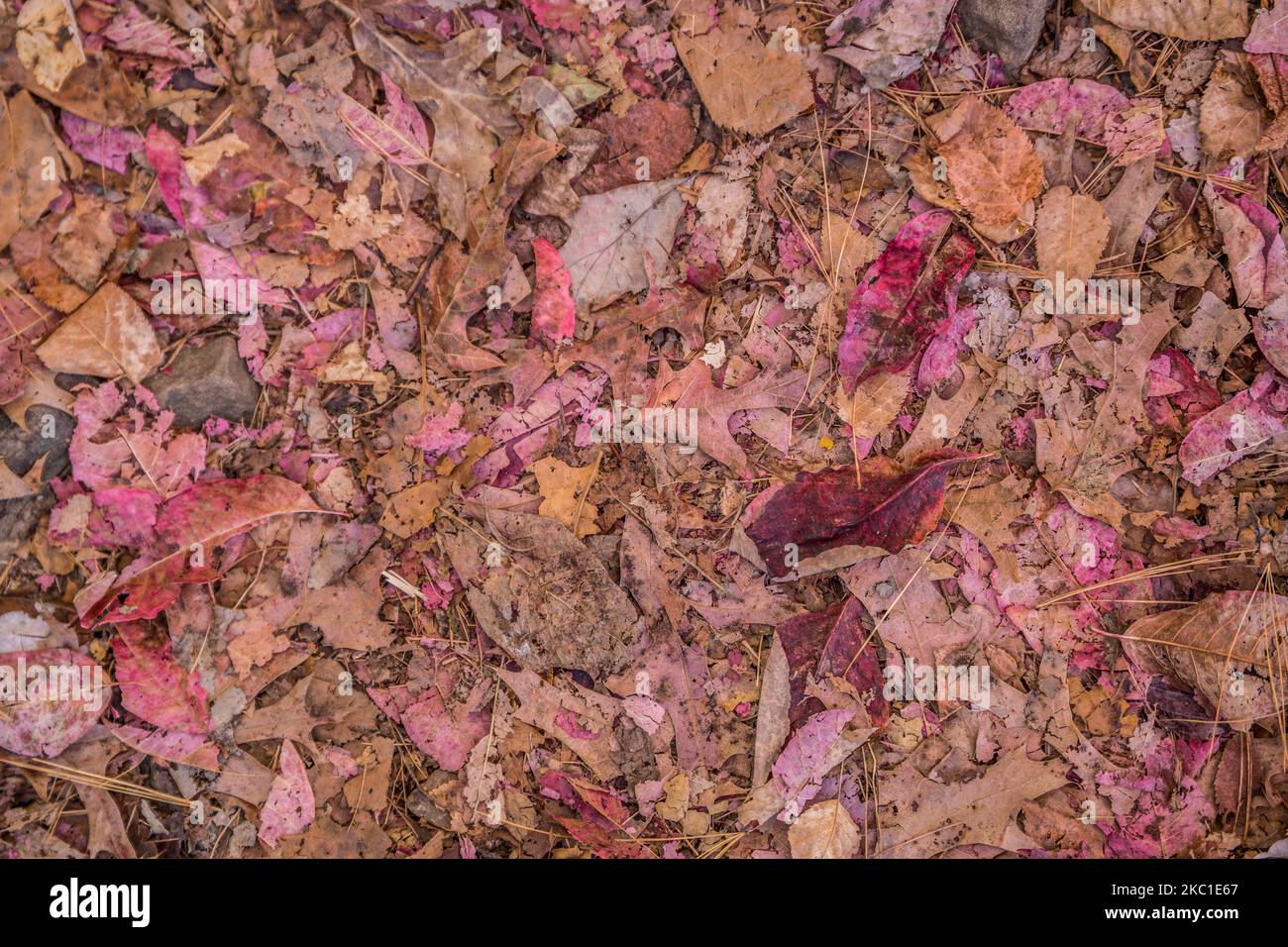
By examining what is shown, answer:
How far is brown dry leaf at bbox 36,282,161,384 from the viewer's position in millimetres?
2361

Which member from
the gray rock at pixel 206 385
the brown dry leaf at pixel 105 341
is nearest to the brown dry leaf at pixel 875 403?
the gray rock at pixel 206 385

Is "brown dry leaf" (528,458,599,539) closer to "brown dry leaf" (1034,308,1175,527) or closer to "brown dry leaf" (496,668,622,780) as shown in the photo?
"brown dry leaf" (496,668,622,780)

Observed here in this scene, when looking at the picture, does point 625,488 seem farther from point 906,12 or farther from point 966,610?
point 906,12

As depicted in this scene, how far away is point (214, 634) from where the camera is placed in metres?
2.40

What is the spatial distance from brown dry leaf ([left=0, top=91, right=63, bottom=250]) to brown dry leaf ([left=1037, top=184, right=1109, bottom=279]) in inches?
139

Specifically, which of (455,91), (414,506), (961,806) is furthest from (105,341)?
(961,806)

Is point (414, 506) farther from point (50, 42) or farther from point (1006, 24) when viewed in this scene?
point (1006, 24)

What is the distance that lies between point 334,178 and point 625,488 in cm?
152

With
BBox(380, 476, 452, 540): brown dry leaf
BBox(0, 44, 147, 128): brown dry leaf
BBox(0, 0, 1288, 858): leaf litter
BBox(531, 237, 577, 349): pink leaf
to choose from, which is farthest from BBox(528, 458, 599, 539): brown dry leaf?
BBox(0, 44, 147, 128): brown dry leaf

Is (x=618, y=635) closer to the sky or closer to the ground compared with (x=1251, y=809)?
closer to the sky

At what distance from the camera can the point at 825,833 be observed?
2.40 m

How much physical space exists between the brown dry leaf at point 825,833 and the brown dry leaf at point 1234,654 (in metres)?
1.32

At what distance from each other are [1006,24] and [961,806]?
279 cm
